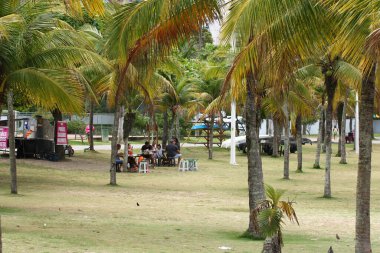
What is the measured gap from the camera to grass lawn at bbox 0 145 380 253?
13.4 meters

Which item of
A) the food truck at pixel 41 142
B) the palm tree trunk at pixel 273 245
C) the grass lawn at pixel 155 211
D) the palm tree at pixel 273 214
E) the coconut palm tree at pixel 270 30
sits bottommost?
the grass lawn at pixel 155 211

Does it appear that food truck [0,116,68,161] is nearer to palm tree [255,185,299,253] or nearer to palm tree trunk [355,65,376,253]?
palm tree trunk [355,65,376,253]

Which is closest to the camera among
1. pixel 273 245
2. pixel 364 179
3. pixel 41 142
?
pixel 273 245

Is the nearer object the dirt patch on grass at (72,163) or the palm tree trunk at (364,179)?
the palm tree trunk at (364,179)

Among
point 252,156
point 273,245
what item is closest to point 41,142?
point 252,156

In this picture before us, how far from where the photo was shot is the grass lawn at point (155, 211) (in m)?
13.4

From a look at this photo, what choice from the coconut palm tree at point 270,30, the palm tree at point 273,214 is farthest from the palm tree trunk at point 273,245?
the coconut palm tree at point 270,30

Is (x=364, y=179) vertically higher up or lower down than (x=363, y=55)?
lower down

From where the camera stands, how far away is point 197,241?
13922mm

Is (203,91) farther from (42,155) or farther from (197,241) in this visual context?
(197,241)

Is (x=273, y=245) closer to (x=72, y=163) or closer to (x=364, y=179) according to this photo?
(x=364, y=179)

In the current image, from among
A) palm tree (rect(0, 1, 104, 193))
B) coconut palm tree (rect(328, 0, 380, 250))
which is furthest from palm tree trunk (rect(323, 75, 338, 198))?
coconut palm tree (rect(328, 0, 380, 250))

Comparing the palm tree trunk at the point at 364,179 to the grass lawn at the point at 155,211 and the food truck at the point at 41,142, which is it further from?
the food truck at the point at 41,142

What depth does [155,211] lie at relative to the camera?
1911 centimetres
